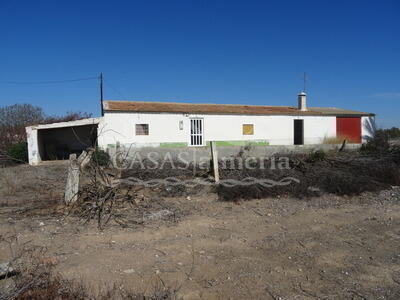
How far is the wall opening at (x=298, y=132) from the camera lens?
2114 cm

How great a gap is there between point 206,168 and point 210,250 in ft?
16.0

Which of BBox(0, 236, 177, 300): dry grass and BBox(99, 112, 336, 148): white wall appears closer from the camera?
BBox(0, 236, 177, 300): dry grass

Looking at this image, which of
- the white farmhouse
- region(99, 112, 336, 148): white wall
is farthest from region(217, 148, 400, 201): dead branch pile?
region(99, 112, 336, 148): white wall

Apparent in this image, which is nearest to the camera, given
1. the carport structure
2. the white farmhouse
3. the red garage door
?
the white farmhouse

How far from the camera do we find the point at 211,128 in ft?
59.2

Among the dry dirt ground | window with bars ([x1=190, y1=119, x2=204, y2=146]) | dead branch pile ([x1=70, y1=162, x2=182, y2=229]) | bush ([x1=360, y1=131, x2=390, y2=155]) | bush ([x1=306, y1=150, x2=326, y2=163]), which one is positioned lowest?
the dry dirt ground

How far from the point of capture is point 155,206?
21.5 feet

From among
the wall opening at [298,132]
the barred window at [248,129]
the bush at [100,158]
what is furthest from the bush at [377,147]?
the bush at [100,158]

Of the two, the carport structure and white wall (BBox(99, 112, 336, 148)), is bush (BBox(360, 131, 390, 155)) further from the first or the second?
the carport structure

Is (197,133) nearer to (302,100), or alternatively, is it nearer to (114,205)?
(302,100)

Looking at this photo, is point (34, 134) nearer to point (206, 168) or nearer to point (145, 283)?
point (206, 168)

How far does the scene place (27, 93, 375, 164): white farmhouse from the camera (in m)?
15.7

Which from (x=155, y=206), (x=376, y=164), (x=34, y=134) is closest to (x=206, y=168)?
(x=155, y=206)

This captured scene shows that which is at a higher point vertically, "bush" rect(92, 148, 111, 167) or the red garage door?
the red garage door
